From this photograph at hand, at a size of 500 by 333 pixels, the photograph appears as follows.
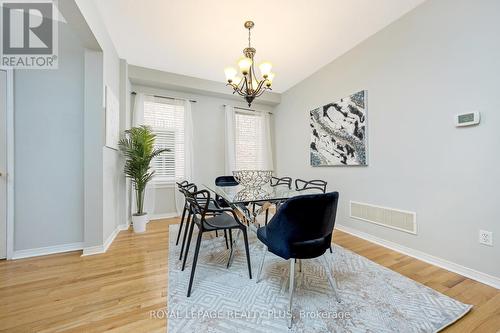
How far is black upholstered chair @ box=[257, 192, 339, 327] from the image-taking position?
133cm

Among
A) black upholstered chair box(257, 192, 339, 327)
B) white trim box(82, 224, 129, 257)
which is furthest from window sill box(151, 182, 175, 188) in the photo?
black upholstered chair box(257, 192, 339, 327)

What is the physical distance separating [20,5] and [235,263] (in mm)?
3160

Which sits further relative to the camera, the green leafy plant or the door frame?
the green leafy plant

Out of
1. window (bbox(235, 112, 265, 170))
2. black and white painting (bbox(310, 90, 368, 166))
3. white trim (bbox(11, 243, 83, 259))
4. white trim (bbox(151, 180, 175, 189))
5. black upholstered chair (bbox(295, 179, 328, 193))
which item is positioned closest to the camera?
white trim (bbox(11, 243, 83, 259))

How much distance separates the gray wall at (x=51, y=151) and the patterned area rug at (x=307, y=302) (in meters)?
1.52

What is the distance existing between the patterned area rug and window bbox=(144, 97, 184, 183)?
2.21 m

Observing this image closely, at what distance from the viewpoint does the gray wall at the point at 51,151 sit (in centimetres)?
226

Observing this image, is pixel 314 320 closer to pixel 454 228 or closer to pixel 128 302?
pixel 128 302

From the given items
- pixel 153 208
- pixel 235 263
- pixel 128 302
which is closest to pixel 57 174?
pixel 153 208

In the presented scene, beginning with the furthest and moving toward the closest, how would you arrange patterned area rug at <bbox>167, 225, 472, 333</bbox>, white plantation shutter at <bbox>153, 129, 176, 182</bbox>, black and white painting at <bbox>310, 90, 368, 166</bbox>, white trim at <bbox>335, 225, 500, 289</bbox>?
1. white plantation shutter at <bbox>153, 129, 176, 182</bbox>
2. black and white painting at <bbox>310, 90, 368, 166</bbox>
3. white trim at <bbox>335, 225, 500, 289</bbox>
4. patterned area rug at <bbox>167, 225, 472, 333</bbox>

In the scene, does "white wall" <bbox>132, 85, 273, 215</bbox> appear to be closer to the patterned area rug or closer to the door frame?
the door frame

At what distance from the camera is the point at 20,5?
1857mm

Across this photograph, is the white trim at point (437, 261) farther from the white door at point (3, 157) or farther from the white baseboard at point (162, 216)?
the white door at point (3, 157)

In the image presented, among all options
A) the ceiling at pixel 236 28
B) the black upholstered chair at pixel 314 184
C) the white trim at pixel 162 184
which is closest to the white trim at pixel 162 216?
the white trim at pixel 162 184
